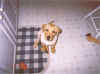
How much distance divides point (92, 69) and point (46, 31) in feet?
1.92

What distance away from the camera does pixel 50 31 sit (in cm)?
118

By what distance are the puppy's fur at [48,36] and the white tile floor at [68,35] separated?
0.06 m

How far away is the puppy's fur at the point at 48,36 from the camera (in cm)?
117

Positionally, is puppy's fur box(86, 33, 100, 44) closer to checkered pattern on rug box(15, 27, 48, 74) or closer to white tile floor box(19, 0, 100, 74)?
white tile floor box(19, 0, 100, 74)

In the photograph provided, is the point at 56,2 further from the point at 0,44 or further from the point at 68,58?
the point at 0,44

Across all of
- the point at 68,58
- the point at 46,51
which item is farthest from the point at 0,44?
the point at 68,58

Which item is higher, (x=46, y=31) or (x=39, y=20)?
(x=39, y=20)

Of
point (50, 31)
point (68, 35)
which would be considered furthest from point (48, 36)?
point (68, 35)

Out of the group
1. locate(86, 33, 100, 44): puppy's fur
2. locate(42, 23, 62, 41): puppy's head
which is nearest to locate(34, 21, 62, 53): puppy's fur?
locate(42, 23, 62, 41): puppy's head

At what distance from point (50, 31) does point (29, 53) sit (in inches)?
11.9

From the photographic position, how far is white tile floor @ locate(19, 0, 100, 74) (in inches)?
44.6

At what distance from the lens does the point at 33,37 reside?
123 centimetres

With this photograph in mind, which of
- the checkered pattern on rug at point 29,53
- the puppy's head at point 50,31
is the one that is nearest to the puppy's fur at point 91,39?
the puppy's head at point 50,31

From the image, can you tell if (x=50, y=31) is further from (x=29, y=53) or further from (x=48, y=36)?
(x=29, y=53)
